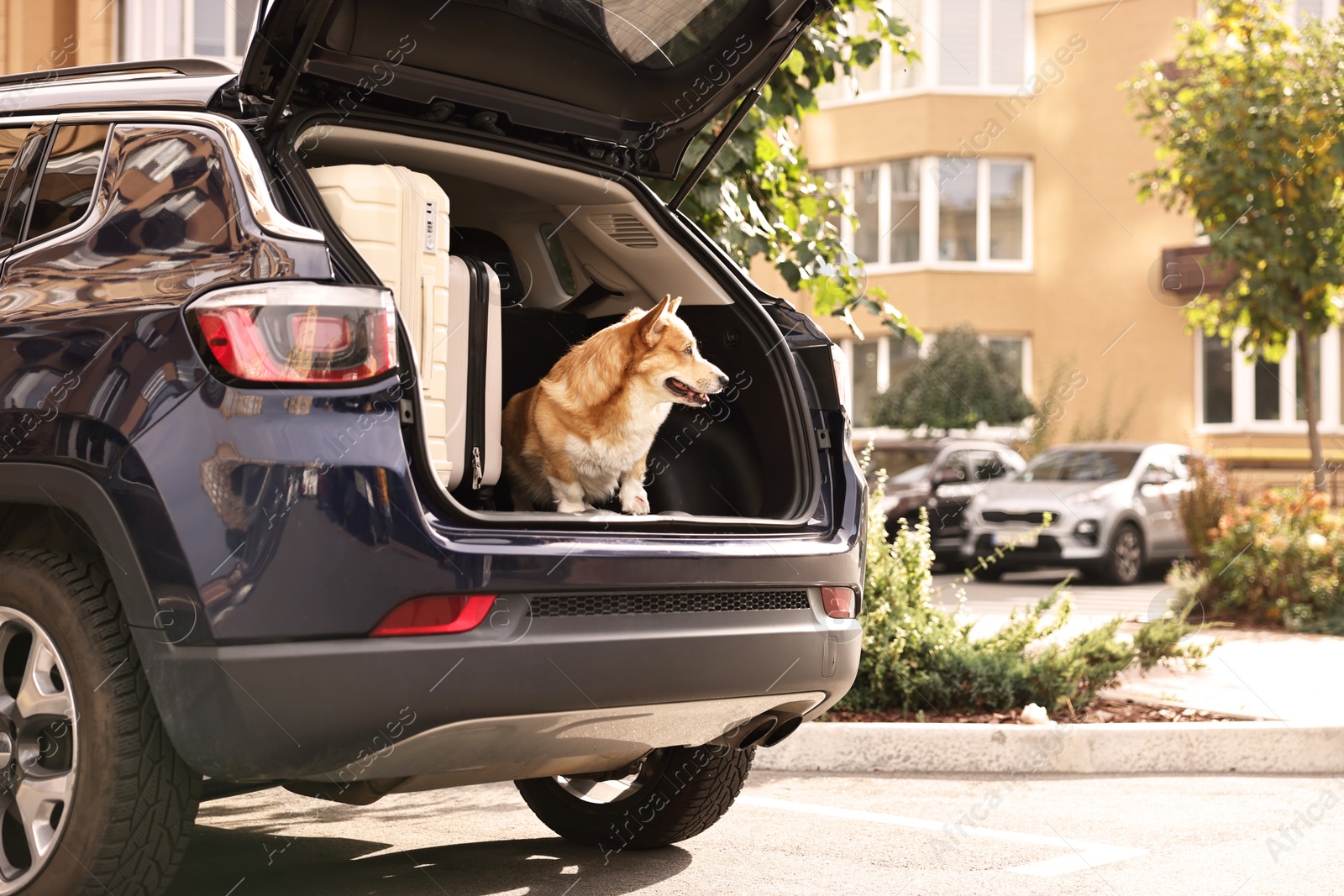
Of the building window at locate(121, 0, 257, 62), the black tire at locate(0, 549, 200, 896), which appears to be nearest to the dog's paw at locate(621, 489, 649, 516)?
the black tire at locate(0, 549, 200, 896)

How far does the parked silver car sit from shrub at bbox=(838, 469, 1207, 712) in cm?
897

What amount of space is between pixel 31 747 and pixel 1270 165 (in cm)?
1195

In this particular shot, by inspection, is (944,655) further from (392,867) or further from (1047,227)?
(1047,227)

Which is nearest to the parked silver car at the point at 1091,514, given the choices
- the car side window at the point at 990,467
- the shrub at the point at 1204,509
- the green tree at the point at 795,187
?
the car side window at the point at 990,467

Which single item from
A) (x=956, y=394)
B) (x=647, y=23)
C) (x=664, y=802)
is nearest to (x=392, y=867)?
(x=664, y=802)

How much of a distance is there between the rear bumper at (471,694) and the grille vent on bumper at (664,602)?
0.02 meters

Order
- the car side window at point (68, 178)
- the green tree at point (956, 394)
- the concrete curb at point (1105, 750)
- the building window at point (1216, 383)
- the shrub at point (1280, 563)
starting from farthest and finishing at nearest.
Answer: the building window at point (1216, 383), the green tree at point (956, 394), the shrub at point (1280, 563), the concrete curb at point (1105, 750), the car side window at point (68, 178)

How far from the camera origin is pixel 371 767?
291 cm

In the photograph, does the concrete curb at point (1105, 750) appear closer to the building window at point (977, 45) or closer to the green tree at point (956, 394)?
the green tree at point (956, 394)

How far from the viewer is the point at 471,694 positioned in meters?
2.91

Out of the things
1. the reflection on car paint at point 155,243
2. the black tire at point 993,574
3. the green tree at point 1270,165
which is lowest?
the black tire at point 993,574

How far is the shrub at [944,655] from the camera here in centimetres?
648

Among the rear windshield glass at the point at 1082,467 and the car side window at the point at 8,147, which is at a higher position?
the car side window at the point at 8,147

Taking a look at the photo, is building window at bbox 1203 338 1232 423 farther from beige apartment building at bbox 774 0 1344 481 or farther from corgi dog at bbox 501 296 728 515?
corgi dog at bbox 501 296 728 515
